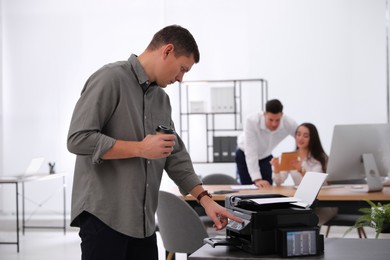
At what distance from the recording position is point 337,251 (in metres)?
2.22

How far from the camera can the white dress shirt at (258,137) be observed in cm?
581

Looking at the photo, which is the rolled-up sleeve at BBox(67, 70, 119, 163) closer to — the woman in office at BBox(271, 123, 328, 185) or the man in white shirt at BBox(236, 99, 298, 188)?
the woman in office at BBox(271, 123, 328, 185)

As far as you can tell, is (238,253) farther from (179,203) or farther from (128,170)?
(179,203)

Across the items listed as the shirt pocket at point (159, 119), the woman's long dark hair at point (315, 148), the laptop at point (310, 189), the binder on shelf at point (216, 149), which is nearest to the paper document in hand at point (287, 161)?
the woman's long dark hair at point (315, 148)

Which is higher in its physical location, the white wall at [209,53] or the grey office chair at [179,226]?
the white wall at [209,53]

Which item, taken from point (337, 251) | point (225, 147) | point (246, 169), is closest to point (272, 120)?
point (246, 169)

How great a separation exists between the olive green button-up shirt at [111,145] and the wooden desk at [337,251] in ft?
0.75

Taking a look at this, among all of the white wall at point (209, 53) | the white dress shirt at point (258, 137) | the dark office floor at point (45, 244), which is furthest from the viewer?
the white wall at point (209, 53)

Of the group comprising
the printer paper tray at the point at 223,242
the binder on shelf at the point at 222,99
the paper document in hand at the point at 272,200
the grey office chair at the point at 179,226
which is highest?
the binder on shelf at the point at 222,99

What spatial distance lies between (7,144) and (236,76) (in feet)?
10.3

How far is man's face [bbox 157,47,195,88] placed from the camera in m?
2.17

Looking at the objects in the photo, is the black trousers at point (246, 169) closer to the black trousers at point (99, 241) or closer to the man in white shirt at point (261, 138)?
the man in white shirt at point (261, 138)

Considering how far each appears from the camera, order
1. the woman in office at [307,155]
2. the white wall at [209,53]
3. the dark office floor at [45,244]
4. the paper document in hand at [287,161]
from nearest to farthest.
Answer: the paper document in hand at [287,161]
the woman in office at [307,155]
the dark office floor at [45,244]
the white wall at [209,53]

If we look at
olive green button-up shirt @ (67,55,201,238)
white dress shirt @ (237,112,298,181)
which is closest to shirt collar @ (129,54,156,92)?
olive green button-up shirt @ (67,55,201,238)
